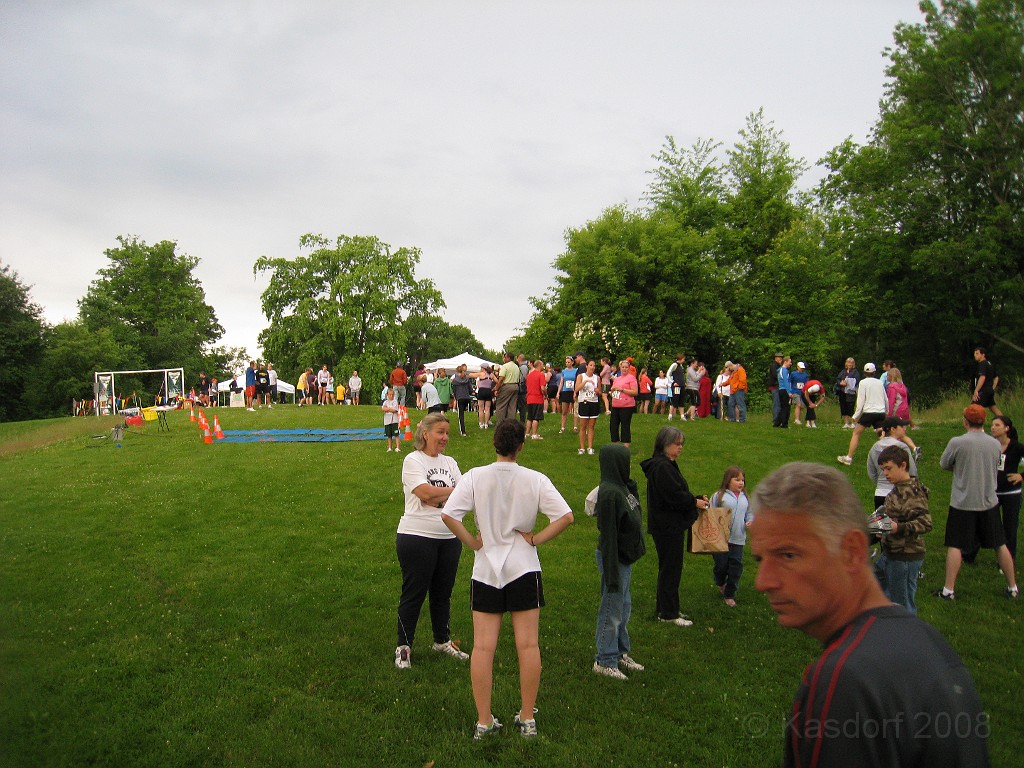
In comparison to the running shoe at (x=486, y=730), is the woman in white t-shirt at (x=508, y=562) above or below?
above

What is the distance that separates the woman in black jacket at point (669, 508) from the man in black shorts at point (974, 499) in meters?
3.04

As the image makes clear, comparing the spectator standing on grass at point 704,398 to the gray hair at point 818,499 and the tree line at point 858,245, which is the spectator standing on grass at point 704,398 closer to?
the tree line at point 858,245

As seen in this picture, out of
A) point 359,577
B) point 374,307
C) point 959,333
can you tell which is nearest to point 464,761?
point 359,577

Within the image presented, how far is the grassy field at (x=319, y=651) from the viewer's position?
4816mm

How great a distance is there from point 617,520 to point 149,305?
2734 inches

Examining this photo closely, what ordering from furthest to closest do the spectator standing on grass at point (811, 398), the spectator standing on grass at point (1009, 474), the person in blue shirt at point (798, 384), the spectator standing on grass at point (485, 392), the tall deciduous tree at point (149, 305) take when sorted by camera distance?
the tall deciduous tree at point (149, 305) < the person in blue shirt at point (798, 384) < the spectator standing on grass at point (811, 398) < the spectator standing on grass at point (485, 392) < the spectator standing on grass at point (1009, 474)

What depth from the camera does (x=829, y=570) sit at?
5.48 feet

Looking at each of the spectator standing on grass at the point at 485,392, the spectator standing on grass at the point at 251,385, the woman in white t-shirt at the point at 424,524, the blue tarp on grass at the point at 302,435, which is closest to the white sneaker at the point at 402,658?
the woman in white t-shirt at the point at 424,524

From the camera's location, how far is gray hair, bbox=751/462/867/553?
5.52 ft

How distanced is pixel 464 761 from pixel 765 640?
3.58m

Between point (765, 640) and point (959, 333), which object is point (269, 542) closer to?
point (765, 640)

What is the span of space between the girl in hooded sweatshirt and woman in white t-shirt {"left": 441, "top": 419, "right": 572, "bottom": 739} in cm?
106

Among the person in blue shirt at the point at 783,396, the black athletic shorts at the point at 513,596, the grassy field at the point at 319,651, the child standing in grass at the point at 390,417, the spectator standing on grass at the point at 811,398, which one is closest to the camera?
the black athletic shorts at the point at 513,596

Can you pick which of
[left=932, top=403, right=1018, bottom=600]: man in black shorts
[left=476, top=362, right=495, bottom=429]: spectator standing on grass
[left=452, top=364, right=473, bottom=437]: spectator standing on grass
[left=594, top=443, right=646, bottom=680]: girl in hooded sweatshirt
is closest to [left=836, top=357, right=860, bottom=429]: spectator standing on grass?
[left=476, top=362, right=495, bottom=429]: spectator standing on grass
